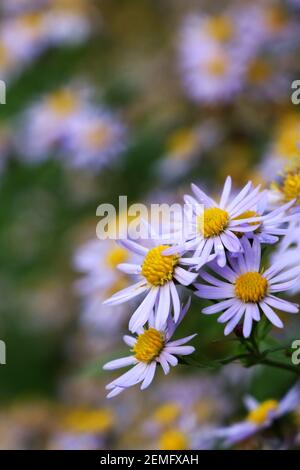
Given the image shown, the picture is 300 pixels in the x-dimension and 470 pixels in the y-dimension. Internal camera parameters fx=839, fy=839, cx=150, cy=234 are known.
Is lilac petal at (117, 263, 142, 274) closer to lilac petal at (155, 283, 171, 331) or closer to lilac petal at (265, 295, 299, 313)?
lilac petal at (155, 283, 171, 331)

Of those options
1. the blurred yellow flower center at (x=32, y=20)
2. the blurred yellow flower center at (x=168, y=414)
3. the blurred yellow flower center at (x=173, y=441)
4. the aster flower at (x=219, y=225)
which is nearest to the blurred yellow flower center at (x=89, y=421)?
the blurred yellow flower center at (x=168, y=414)

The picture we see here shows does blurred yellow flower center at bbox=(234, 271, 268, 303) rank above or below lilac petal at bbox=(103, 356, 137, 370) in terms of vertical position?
above

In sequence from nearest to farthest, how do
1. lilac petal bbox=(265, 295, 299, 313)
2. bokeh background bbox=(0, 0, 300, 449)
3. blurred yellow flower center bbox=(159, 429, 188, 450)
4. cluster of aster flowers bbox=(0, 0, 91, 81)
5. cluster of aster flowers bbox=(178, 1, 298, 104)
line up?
lilac petal bbox=(265, 295, 299, 313) < blurred yellow flower center bbox=(159, 429, 188, 450) < bokeh background bbox=(0, 0, 300, 449) < cluster of aster flowers bbox=(178, 1, 298, 104) < cluster of aster flowers bbox=(0, 0, 91, 81)

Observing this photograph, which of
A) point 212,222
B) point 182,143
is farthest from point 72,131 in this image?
point 212,222

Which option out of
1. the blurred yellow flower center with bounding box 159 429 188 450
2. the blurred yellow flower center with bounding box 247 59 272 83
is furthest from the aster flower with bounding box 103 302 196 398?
the blurred yellow flower center with bounding box 247 59 272 83

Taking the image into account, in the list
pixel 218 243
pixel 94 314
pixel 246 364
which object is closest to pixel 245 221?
pixel 218 243

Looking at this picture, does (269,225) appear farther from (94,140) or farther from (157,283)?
(94,140)
